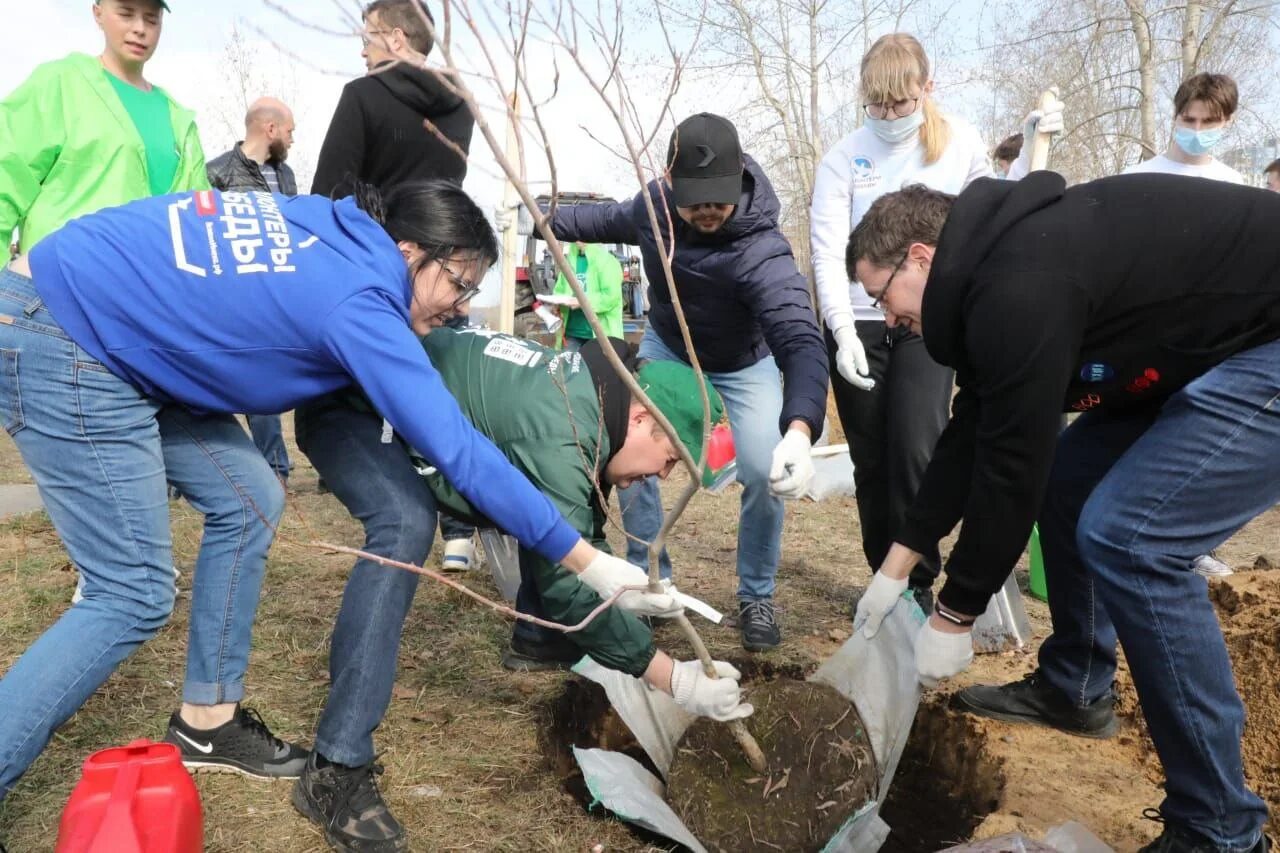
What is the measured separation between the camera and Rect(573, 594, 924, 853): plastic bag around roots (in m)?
2.21

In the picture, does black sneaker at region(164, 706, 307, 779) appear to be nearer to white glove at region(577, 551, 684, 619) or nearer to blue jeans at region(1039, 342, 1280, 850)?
white glove at region(577, 551, 684, 619)

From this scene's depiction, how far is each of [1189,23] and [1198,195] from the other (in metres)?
10.1

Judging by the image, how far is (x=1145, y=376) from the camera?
1.88 meters

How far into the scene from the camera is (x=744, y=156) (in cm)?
298

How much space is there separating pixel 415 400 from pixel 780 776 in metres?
1.41

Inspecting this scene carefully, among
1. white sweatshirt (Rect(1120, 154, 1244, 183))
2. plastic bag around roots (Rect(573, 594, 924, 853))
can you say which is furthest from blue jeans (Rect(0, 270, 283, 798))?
white sweatshirt (Rect(1120, 154, 1244, 183))

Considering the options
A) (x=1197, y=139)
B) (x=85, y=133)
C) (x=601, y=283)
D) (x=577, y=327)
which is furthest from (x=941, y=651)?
(x=601, y=283)

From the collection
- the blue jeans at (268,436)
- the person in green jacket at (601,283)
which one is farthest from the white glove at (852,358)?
the person in green jacket at (601,283)

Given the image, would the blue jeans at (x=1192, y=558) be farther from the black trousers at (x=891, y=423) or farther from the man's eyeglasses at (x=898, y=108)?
the man's eyeglasses at (x=898, y=108)

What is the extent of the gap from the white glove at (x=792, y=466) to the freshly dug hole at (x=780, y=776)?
0.55 meters

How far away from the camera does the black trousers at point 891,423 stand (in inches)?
117

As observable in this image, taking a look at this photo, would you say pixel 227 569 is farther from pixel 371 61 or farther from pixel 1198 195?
pixel 1198 195

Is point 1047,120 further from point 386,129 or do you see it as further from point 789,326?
point 386,129

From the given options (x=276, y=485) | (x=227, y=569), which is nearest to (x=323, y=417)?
(x=276, y=485)
